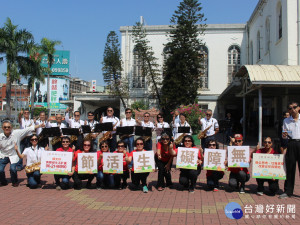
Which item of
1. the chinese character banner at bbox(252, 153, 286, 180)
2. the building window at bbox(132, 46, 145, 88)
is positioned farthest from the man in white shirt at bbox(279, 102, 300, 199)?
the building window at bbox(132, 46, 145, 88)

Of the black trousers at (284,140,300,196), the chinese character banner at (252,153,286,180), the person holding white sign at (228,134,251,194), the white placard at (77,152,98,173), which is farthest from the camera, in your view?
the white placard at (77,152,98,173)

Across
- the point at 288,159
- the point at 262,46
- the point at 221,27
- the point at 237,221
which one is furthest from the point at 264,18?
the point at 237,221

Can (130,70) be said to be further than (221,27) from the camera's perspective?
Yes

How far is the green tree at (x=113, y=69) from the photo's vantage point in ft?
97.1

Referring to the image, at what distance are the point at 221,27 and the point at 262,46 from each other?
6823mm

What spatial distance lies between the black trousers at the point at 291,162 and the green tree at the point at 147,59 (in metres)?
22.2

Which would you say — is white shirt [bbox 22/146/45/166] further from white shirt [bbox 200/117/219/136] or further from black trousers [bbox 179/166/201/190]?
white shirt [bbox 200/117/219/136]

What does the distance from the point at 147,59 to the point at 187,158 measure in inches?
862

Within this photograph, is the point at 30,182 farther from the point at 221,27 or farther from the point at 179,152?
the point at 221,27

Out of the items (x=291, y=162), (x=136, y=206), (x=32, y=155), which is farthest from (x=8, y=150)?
(x=291, y=162)

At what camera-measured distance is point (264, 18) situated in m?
22.5

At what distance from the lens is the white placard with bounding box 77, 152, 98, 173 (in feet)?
21.3

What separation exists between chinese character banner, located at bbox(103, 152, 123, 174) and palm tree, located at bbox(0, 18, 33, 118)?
57.5 feet

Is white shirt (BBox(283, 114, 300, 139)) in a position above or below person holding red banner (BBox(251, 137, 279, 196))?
above
